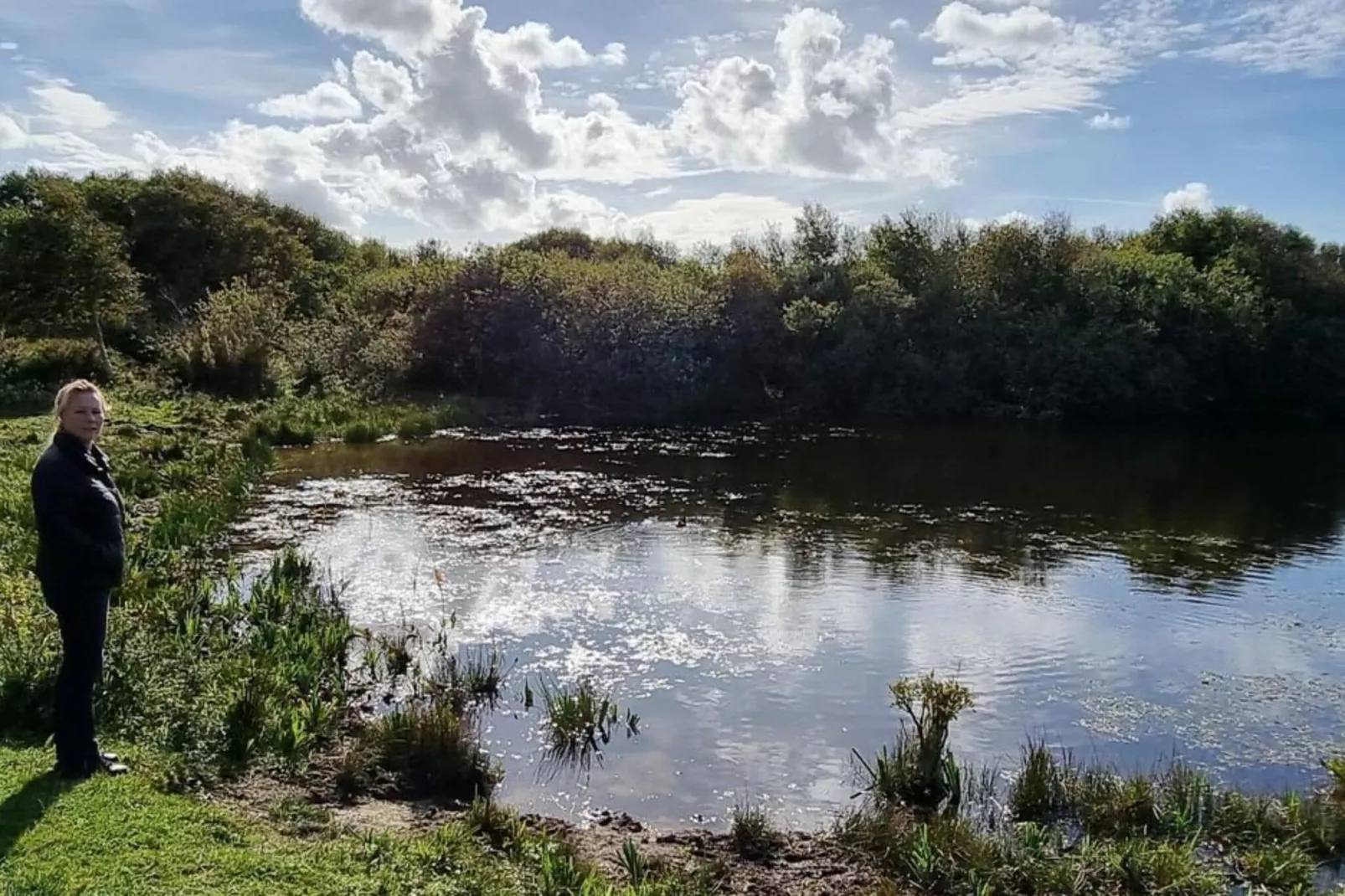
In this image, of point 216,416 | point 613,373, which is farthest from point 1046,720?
point 613,373

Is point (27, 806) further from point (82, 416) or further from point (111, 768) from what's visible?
point (82, 416)

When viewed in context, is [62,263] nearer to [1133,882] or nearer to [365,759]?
[365,759]

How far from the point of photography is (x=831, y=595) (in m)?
15.8

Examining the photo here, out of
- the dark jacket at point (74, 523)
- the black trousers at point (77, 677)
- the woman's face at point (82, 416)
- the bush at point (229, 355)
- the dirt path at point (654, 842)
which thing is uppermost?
the bush at point (229, 355)

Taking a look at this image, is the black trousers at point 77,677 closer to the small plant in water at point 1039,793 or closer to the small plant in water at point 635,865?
the small plant in water at point 635,865

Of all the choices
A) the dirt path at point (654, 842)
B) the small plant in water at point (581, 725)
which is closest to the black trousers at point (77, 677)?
the dirt path at point (654, 842)

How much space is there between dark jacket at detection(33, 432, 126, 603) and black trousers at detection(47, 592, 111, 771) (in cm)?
10

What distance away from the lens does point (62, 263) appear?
32219mm

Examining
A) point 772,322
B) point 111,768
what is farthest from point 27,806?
point 772,322

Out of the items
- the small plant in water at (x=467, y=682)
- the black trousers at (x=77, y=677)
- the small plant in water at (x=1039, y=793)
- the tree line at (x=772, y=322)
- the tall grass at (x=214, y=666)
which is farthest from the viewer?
the tree line at (x=772, y=322)

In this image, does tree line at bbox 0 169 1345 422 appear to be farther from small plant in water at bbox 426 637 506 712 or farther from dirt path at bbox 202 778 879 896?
dirt path at bbox 202 778 879 896

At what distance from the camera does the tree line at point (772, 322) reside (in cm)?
4084

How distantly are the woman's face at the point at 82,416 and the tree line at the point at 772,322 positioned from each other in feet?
98.6

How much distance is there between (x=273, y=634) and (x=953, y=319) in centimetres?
3749
